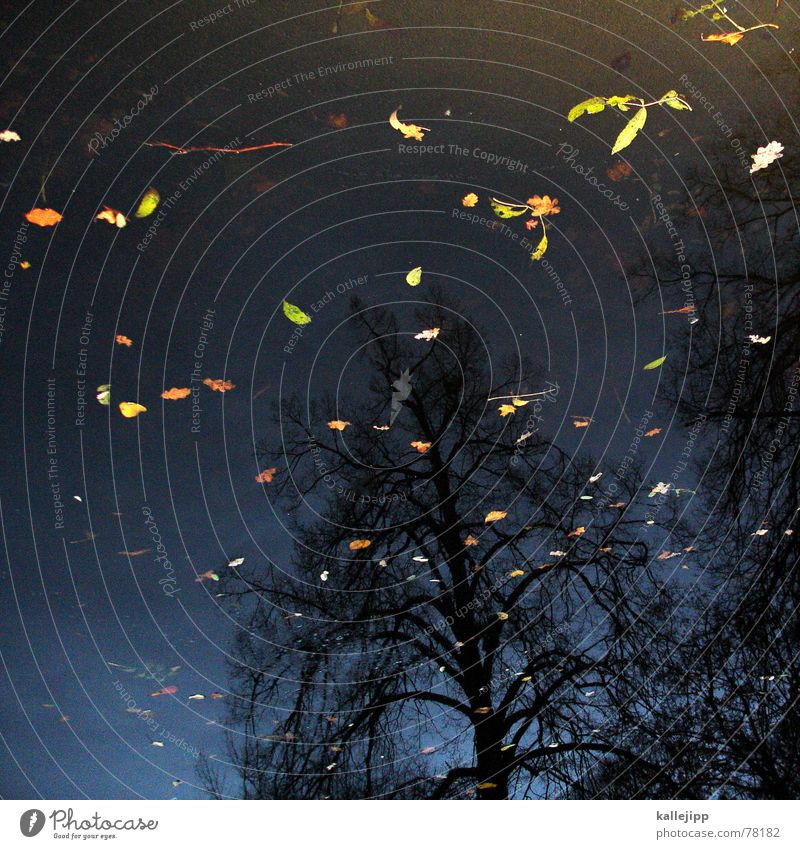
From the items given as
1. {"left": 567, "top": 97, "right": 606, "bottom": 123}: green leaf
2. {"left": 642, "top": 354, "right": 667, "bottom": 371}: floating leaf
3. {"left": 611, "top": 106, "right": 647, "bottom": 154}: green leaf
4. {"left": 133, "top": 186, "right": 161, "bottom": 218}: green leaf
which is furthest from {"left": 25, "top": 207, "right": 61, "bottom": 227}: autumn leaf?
{"left": 642, "top": 354, "right": 667, "bottom": 371}: floating leaf

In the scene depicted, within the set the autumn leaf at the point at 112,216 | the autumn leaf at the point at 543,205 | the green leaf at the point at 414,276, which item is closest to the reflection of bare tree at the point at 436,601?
the green leaf at the point at 414,276

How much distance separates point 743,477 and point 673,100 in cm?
194

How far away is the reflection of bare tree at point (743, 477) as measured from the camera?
3773 millimetres

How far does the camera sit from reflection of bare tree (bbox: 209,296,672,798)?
11.9 feet

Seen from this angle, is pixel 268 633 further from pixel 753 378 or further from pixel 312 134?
pixel 753 378

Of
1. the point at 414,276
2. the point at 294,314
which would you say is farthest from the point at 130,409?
the point at 414,276

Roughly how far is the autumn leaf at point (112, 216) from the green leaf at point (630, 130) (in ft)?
7.99

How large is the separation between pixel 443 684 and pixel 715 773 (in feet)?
4.53

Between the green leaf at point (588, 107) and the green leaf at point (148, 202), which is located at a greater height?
the green leaf at point (588, 107)

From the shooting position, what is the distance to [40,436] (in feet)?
11.9

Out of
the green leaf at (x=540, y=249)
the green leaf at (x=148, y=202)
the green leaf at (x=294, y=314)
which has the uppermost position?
the green leaf at (x=148, y=202)

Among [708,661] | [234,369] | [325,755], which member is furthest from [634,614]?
[234,369]

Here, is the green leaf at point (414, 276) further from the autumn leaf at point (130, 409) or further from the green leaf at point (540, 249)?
the autumn leaf at point (130, 409)

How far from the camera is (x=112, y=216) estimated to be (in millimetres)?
3641
